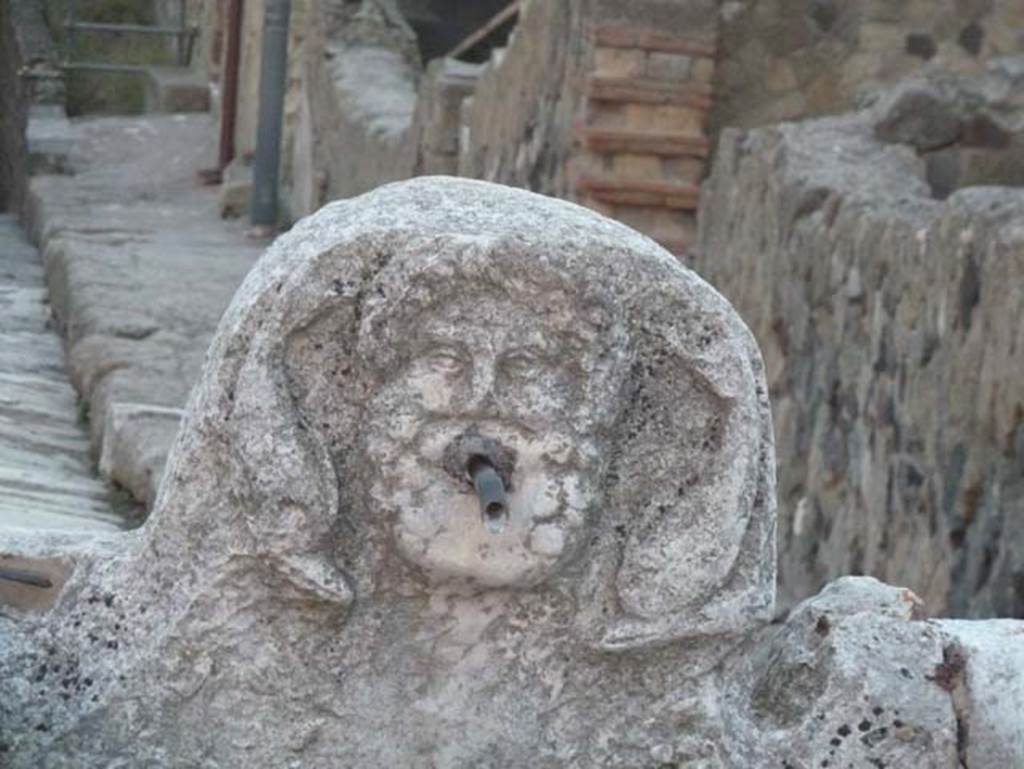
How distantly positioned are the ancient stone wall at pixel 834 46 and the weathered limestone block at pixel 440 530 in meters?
6.01

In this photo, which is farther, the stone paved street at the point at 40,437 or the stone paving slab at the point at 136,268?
the stone paving slab at the point at 136,268

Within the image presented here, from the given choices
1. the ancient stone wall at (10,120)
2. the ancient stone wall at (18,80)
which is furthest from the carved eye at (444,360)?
the ancient stone wall at (10,120)

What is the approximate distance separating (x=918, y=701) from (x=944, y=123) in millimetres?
4075

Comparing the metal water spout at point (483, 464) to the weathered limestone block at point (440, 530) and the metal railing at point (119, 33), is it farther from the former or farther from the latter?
the metal railing at point (119, 33)

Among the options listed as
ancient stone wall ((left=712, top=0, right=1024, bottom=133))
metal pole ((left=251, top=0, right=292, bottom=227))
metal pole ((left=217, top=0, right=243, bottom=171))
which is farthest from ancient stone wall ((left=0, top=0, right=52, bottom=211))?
ancient stone wall ((left=712, top=0, right=1024, bottom=133))

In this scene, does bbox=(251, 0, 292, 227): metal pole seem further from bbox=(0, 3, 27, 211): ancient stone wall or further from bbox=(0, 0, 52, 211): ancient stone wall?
bbox=(0, 3, 27, 211): ancient stone wall

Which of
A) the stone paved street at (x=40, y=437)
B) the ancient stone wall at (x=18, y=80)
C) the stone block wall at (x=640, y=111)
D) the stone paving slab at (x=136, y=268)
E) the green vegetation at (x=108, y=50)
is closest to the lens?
the stone paved street at (x=40, y=437)

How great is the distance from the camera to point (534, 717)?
2.90 meters

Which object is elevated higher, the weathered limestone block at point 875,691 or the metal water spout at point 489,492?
the metal water spout at point 489,492

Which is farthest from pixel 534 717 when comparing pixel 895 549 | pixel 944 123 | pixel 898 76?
pixel 898 76

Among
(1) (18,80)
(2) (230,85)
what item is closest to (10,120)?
(1) (18,80)

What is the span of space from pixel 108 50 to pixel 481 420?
14.4m

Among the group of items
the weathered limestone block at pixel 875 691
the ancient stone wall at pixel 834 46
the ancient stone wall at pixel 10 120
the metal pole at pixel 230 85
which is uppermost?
the weathered limestone block at pixel 875 691

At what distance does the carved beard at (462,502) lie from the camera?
2.80m
